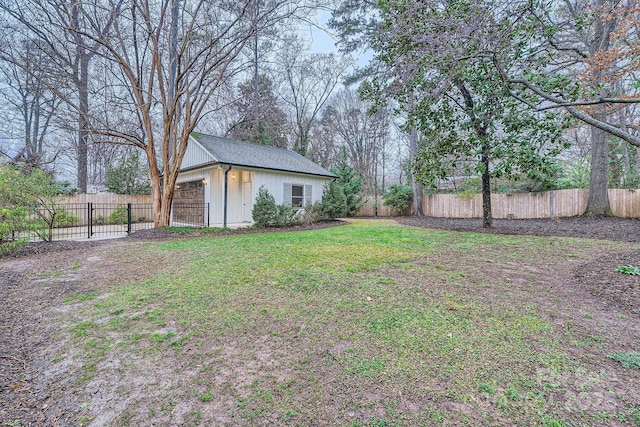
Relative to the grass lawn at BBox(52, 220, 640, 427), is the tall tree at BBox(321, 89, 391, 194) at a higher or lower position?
higher

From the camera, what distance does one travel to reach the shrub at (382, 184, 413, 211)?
668 inches

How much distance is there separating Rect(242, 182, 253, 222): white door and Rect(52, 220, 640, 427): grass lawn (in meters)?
7.81

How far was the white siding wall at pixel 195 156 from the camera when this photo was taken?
38.2ft

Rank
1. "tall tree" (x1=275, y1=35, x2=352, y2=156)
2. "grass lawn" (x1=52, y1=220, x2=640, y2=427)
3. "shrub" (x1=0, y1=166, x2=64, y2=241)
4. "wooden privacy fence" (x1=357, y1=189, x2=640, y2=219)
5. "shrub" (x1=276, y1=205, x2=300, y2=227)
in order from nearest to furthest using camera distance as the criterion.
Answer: "grass lawn" (x1=52, y1=220, x2=640, y2=427)
"shrub" (x1=0, y1=166, x2=64, y2=241)
"wooden privacy fence" (x1=357, y1=189, x2=640, y2=219)
"shrub" (x1=276, y1=205, x2=300, y2=227)
"tall tree" (x1=275, y1=35, x2=352, y2=156)

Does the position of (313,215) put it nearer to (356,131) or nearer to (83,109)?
(83,109)

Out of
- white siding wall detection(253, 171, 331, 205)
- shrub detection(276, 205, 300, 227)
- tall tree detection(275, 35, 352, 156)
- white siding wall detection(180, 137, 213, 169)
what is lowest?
shrub detection(276, 205, 300, 227)

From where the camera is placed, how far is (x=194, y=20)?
7.39 meters

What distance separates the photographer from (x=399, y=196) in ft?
55.8

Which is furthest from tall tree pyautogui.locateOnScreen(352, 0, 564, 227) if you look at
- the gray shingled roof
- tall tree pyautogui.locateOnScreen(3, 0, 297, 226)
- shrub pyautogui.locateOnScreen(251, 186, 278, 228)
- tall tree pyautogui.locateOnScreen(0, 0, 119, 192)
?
tall tree pyautogui.locateOnScreen(0, 0, 119, 192)

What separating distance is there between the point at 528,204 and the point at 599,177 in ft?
9.20

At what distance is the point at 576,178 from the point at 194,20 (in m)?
16.1

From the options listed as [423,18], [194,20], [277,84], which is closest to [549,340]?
[423,18]

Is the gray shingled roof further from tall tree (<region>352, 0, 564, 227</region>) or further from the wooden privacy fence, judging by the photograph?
the wooden privacy fence

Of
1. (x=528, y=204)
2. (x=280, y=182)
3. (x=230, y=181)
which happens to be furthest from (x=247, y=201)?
(x=528, y=204)
